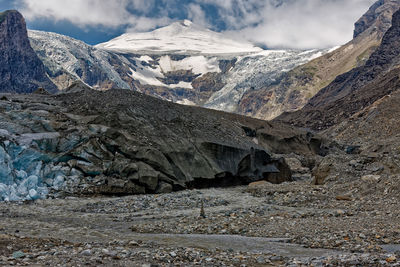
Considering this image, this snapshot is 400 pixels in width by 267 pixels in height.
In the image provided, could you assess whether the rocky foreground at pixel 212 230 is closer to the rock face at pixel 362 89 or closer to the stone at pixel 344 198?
the stone at pixel 344 198

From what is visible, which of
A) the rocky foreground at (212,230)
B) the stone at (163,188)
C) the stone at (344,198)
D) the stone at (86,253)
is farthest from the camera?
the stone at (163,188)

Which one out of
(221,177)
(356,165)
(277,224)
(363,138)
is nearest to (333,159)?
(356,165)

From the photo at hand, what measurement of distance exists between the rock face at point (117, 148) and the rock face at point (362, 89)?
80.7m

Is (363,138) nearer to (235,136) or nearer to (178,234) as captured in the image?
(235,136)

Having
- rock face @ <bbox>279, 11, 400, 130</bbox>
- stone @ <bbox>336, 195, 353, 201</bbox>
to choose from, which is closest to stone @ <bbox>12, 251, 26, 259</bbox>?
stone @ <bbox>336, 195, 353, 201</bbox>

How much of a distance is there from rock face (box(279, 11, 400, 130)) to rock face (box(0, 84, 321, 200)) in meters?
80.7

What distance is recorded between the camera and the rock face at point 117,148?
1035 inches

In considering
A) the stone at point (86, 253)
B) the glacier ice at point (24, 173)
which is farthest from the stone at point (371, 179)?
the glacier ice at point (24, 173)

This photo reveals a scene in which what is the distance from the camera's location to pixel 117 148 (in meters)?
29.7

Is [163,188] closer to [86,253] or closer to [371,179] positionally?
[371,179]

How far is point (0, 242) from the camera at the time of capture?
10.5m

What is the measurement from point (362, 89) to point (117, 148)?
128495 millimetres

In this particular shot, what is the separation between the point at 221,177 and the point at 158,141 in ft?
21.3

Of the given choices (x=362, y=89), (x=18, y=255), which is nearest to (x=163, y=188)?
(x=18, y=255)
